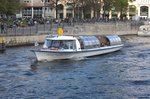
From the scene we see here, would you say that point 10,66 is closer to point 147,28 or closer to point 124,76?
point 124,76

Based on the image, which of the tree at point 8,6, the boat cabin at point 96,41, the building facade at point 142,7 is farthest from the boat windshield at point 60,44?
the building facade at point 142,7

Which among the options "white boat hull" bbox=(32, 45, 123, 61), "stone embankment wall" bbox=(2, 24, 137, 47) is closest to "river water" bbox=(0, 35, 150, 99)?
"white boat hull" bbox=(32, 45, 123, 61)

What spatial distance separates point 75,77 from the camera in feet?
151

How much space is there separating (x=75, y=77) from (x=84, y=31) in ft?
174

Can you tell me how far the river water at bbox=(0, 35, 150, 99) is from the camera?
3853 cm

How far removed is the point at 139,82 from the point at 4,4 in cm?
4903

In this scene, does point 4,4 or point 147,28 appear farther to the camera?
point 147,28

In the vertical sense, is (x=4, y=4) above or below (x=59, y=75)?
above

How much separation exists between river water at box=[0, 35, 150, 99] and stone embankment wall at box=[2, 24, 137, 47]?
36.5 ft

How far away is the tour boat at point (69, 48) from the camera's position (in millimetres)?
57141

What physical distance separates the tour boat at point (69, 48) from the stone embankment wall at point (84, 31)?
1305cm

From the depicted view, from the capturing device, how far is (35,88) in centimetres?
4053

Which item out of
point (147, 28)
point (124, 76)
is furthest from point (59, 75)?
point (147, 28)

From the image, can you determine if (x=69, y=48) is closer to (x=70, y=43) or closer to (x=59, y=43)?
(x=70, y=43)
